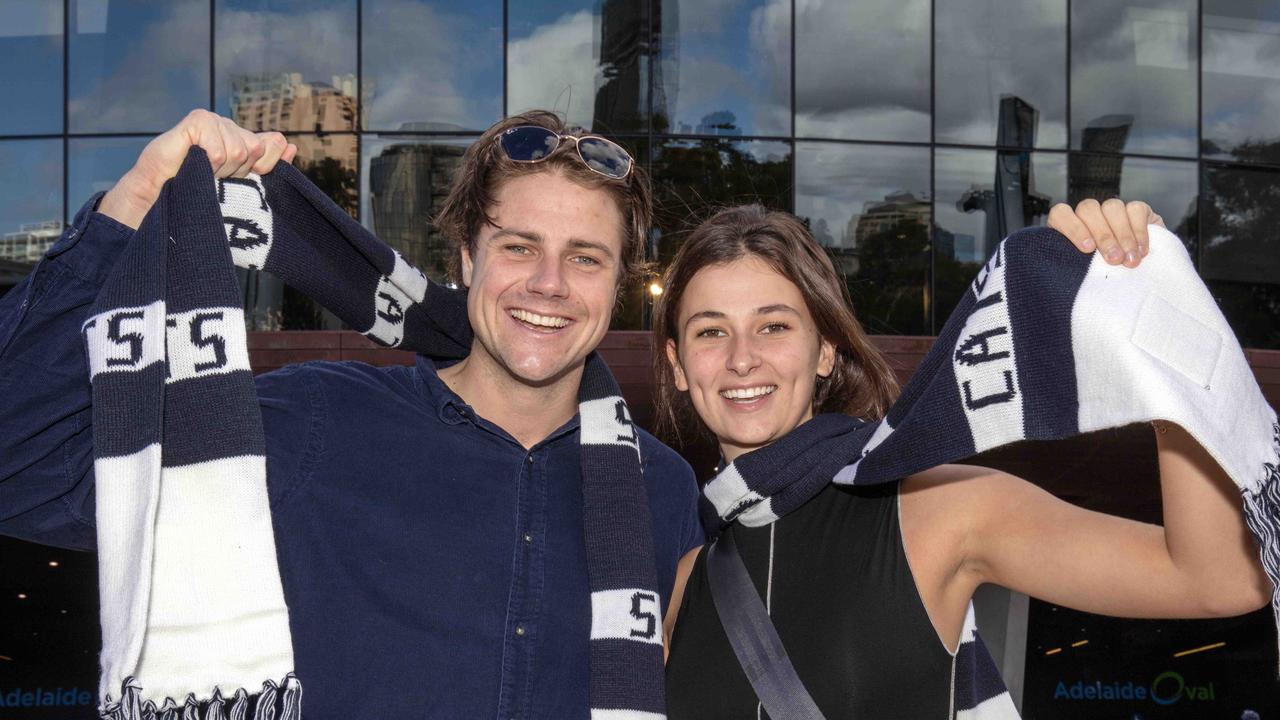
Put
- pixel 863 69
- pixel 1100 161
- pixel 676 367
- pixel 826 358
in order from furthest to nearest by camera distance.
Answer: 1. pixel 1100 161
2. pixel 863 69
3. pixel 676 367
4. pixel 826 358

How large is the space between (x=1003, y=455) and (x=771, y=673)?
410 inches

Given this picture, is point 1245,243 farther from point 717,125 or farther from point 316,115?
point 316,115

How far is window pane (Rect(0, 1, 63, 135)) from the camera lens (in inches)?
513

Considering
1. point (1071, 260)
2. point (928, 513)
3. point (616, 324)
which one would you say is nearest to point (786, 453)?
point (928, 513)

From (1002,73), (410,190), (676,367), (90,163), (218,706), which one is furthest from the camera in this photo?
(1002,73)

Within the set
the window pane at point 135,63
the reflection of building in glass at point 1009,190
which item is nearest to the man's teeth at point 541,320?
the reflection of building in glass at point 1009,190

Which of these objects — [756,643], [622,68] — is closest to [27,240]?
[622,68]

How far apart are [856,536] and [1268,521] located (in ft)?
3.08

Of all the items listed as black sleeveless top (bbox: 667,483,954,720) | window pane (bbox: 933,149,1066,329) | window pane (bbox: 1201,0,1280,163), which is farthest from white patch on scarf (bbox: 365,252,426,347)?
window pane (bbox: 1201,0,1280,163)

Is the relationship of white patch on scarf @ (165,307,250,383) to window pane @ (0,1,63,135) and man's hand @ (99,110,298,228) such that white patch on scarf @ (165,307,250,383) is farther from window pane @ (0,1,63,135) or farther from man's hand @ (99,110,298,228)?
window pane @ (0,1,63,135)

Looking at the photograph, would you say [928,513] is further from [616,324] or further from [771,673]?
[616,324]

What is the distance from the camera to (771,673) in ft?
8.70

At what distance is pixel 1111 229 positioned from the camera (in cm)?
228

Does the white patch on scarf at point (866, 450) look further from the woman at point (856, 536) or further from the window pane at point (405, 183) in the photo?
the window pane at point (405, 183)
